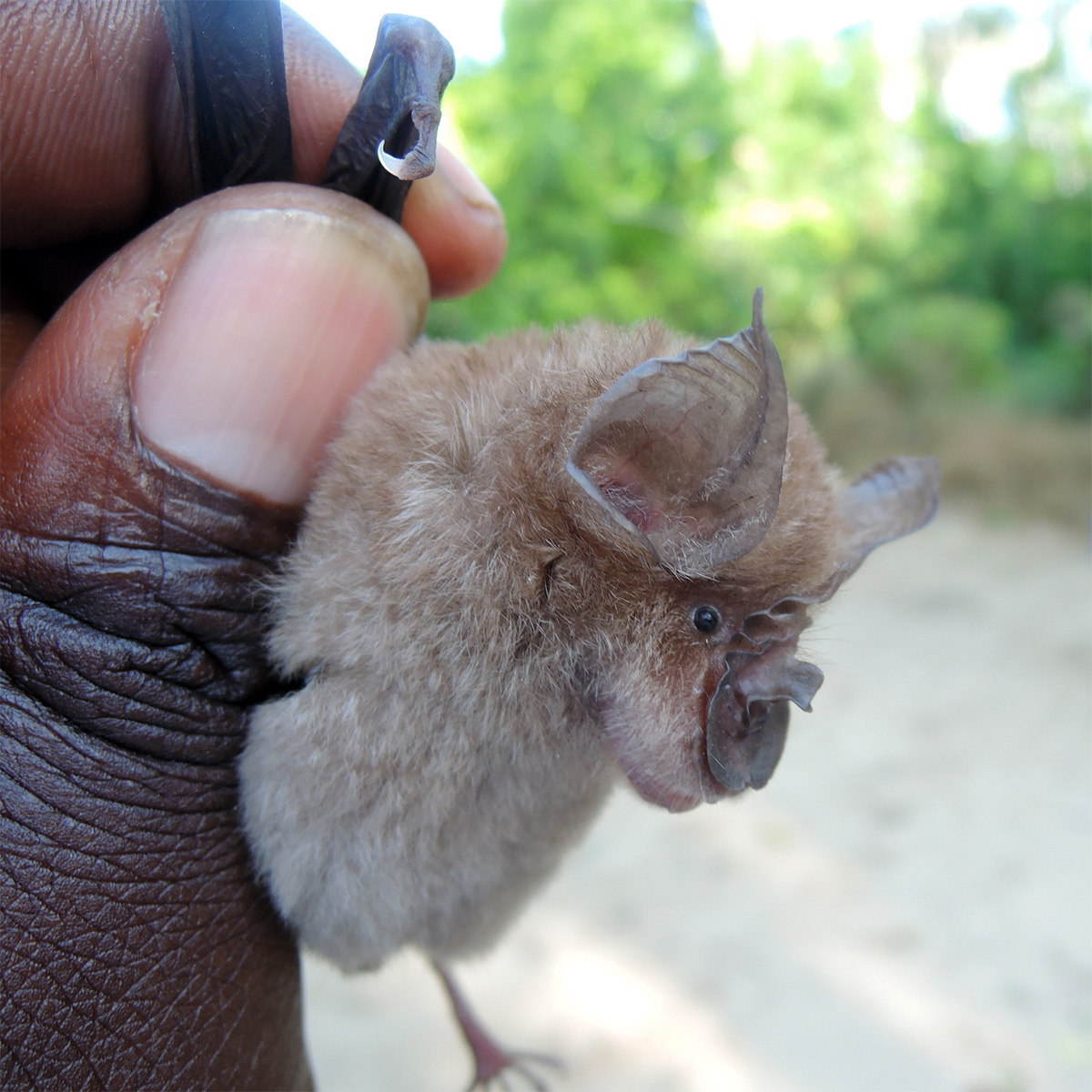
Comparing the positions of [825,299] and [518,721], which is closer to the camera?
[518,721]

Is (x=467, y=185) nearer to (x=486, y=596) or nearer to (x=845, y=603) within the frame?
(x=486, y=596)

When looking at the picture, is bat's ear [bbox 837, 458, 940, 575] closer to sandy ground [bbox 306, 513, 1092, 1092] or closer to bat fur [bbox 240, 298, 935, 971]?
bat fur [bbox 240, 298, 935, 971]

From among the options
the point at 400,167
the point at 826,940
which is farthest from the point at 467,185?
the point at 826,940

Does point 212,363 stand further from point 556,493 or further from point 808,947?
point 808,947

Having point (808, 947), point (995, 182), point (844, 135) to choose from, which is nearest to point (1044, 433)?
point (844, 135)

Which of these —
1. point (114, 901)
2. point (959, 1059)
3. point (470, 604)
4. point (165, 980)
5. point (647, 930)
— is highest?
point (470, 604)

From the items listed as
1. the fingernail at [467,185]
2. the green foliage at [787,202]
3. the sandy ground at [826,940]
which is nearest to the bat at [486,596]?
the fingernail at [467,185]
